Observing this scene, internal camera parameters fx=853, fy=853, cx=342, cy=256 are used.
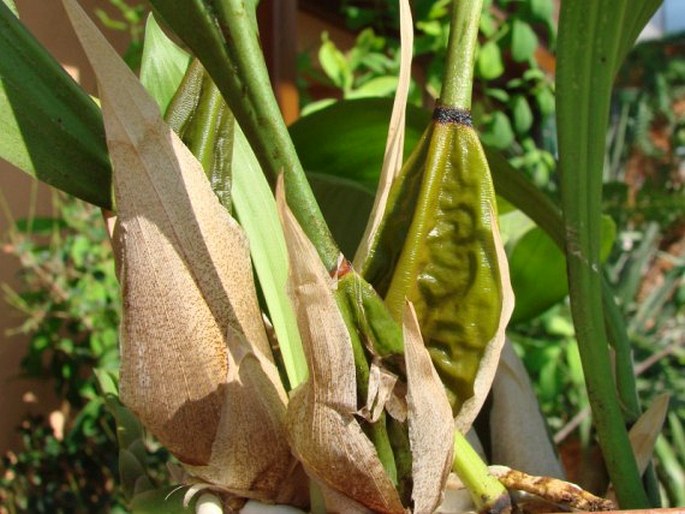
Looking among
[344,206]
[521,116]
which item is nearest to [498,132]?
[521,116]

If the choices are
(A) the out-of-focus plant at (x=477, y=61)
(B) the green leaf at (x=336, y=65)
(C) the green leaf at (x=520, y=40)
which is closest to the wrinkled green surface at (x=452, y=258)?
(A) the out-of-focus plant at (x=477, y=61)

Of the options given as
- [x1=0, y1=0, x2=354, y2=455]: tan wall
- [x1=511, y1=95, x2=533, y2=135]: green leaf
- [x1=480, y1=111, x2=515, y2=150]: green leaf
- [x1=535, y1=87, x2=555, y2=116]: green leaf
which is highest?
[x1=535, y1=87, x2=555, y2=116]: green leaf

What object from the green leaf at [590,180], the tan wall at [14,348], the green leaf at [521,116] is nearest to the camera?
the green leaf at [590,180]

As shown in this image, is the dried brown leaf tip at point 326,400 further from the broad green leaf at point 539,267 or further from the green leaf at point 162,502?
the broad green leaf at point 539,267

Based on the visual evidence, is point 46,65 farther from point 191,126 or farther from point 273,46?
point 273,46

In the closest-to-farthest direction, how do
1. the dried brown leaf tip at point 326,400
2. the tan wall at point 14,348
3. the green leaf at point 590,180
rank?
the dried brown leaf tip at point 326,400, the green leaf at point 590,180, the tan wall at point 14,348

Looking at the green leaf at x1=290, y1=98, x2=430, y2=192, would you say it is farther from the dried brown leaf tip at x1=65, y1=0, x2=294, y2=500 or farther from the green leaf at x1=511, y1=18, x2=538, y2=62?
the green leaf at x1=511, y1=18, x2=538, y2=62

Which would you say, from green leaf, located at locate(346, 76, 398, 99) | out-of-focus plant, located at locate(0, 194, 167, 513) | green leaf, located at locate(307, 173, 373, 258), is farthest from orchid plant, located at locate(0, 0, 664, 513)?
out-of-focus plant, located at locate(0, 194, 167, 513)
